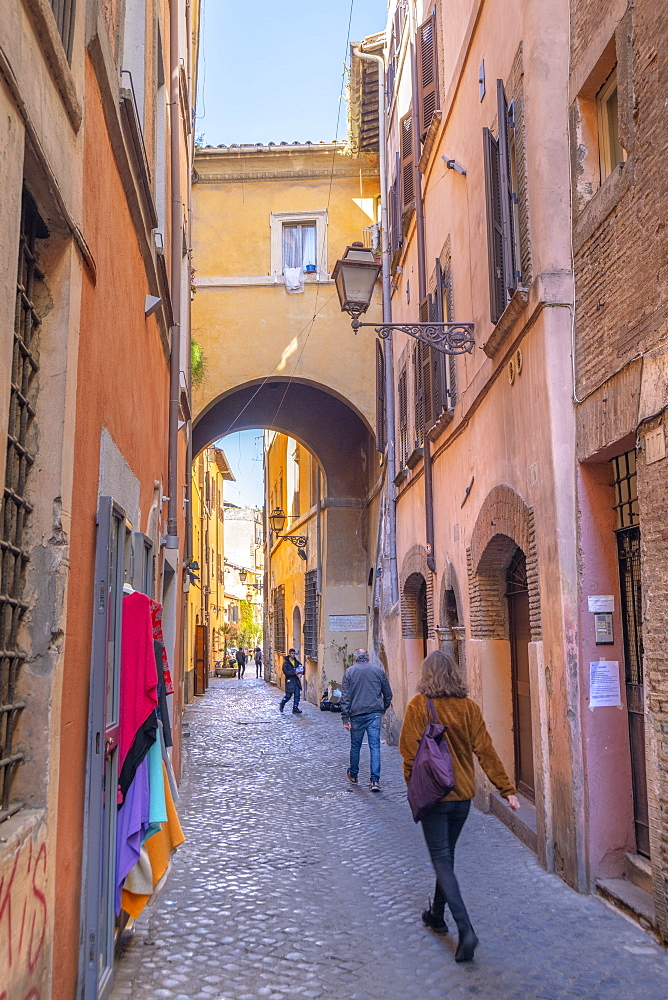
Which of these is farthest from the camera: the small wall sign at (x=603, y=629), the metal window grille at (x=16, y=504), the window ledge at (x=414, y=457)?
the window ledge at (x=414, y=457)

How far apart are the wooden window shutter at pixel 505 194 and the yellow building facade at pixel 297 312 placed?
29.5ft

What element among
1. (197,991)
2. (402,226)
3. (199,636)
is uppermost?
(402,226)

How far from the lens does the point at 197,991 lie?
414 centimetres

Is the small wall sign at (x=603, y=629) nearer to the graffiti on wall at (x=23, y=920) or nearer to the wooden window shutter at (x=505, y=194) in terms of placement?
the wooden window shutter at (x=505, y=194)

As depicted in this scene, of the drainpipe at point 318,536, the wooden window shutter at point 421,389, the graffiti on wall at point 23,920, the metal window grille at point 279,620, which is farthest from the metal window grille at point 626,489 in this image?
the metal window grille at point 279,620

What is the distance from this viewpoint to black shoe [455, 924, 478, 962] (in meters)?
4.43

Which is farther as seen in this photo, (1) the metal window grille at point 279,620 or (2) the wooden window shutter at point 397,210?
(1) the metal window grille at point 279,620

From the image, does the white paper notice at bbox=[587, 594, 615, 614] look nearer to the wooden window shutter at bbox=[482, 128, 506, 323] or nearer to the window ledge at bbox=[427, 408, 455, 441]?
the wooden window shutter at bbox=[482, 128, 506, 323]

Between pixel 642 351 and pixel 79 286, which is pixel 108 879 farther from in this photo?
pixel 642 351

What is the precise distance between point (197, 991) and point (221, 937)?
2.57 feet

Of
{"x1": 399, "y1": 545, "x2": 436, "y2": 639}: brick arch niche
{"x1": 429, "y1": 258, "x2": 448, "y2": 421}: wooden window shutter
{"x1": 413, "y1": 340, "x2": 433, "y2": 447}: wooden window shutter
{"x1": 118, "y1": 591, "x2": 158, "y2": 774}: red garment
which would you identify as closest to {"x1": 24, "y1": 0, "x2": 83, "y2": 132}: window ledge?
{"x1": 118, "y1": 591, "x2": 158, "y2": 774}: red garment

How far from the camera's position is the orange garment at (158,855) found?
4.48m

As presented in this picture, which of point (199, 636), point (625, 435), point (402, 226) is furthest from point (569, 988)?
point (199, 636)

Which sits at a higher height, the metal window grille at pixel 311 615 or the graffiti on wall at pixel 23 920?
the metal window grille at pixel 311 615
